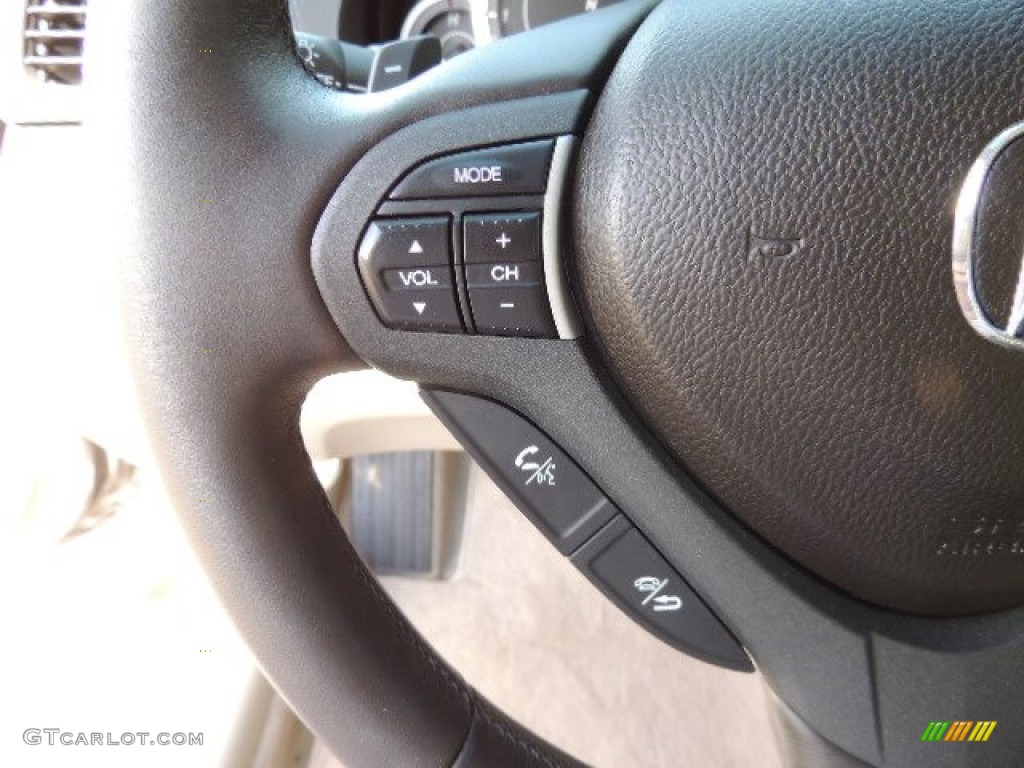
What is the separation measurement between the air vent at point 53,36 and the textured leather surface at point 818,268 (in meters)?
0.74

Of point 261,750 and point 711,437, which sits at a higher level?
point 711,437

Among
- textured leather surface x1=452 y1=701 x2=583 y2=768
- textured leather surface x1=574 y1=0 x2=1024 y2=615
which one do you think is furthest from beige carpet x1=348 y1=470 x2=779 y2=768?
textured leather surface x1=574 y1=0 x2=1024 y2=615

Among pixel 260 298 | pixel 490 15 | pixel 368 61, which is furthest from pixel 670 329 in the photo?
pixel 490 15

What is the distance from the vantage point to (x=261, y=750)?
1.19 metres

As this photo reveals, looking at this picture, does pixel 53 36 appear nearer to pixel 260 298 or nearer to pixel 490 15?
pixel 490 15

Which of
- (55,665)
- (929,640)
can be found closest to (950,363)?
(929,640)

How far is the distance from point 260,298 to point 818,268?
1.01 feet

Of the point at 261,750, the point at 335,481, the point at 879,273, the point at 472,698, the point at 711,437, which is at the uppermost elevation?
the point at 879,273

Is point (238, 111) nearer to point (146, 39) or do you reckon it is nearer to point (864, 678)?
point (146, 39)

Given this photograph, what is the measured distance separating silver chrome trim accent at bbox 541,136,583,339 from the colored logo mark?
13.3 inches

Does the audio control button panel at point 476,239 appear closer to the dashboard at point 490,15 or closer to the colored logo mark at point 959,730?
the colored logo mark at point 959,730

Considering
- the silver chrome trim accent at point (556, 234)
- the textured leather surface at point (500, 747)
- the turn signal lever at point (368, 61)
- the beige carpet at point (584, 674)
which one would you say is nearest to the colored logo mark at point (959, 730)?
the textured leather surface at point (500, 747)

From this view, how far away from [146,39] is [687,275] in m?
0.33

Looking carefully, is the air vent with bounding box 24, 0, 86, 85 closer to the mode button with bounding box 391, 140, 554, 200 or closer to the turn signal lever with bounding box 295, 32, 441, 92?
the turn signal lever with bounding box 295, 32, 441, 92
